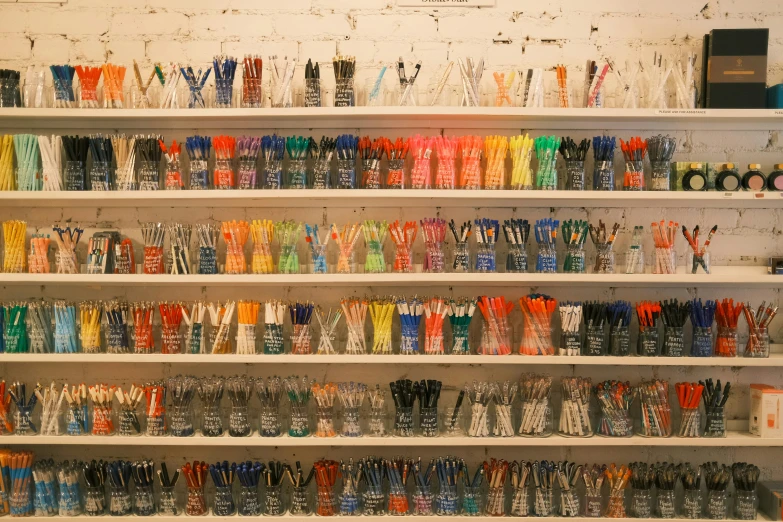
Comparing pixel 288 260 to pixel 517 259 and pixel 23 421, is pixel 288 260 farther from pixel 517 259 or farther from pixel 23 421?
pixel 23 421

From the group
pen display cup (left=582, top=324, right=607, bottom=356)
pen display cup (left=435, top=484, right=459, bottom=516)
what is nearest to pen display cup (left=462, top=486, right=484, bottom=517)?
pen display cup (left=435, top=484, right=459, bottom=516)

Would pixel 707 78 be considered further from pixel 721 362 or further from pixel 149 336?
pixel 149 336

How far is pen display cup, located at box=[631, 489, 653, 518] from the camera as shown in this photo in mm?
2857

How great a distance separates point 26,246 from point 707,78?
121 inches

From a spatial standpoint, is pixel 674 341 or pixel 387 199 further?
pixel 387 199

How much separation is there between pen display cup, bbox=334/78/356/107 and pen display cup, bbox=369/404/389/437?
1.27 metres

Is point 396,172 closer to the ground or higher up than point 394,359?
higher up

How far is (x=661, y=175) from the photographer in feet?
9.50

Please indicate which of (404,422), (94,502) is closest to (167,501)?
(94,502)

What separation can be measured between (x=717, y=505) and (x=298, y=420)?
1.77m

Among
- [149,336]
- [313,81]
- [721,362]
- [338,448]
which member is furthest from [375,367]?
[721,362]

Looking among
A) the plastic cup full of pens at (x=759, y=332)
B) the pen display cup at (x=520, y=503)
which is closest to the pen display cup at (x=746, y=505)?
the plastic cup full of pens at (x=759, y=332)

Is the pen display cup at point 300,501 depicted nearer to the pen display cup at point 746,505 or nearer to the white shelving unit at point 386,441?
the white shelving unit at point 386,441

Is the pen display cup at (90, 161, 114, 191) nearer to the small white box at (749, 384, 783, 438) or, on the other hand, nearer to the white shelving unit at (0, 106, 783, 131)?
the white shelving unit at (0, 106, 783, 131)
